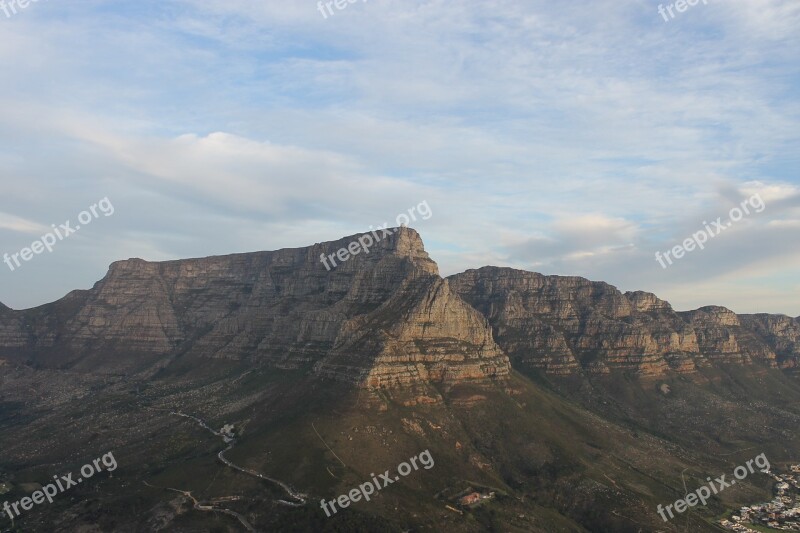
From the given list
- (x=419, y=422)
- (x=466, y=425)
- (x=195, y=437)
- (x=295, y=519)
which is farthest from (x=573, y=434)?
(x=195, y=437)

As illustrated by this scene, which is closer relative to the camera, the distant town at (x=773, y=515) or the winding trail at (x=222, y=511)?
the winding trail at (x=222, y=511)

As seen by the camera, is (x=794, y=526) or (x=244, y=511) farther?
(x=794, y=526)

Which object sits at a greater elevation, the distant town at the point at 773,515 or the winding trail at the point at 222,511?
the winding trail at the point at 222,511

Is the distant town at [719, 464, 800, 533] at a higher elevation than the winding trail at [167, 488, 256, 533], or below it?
below

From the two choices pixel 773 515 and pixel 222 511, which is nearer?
pixel 222 511

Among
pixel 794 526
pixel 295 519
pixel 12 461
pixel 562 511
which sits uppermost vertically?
pixel 12 461

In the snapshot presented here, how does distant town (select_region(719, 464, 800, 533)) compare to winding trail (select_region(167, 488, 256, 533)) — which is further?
distant town (select_region(719, 464, 800, 533))

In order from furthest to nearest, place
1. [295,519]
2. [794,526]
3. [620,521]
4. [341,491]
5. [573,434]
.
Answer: [573,434]
[794,526]
[620,521]
[341,491]
[295,519]

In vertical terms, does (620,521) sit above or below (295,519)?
below

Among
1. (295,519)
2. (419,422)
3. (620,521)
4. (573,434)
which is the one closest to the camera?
(295,519)

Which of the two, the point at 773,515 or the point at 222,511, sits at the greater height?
the point at 222,511

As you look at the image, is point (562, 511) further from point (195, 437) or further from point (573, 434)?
point (195, 437)
